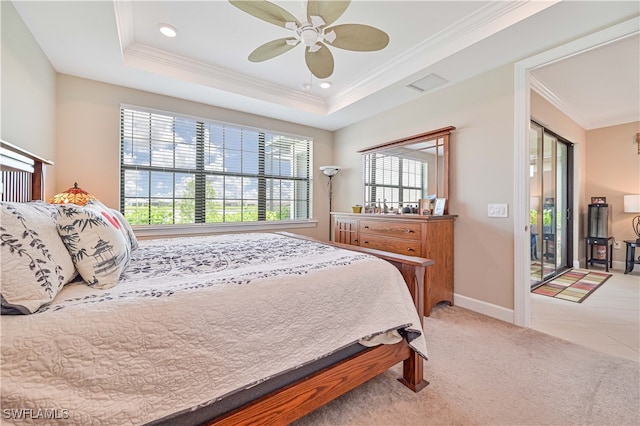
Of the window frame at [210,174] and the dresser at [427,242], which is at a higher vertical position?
the window frame at [210,174]

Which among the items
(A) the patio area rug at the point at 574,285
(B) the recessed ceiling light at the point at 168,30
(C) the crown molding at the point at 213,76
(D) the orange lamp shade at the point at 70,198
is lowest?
(A) the patio area rug at the point at 574,285

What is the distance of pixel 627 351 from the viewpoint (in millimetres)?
2029

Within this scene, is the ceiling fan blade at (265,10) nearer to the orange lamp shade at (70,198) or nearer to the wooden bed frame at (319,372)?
the wooden bed frame at (319,372)

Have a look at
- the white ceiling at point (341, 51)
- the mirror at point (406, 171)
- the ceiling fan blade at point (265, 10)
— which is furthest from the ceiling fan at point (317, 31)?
the mirror at point (406, 171)

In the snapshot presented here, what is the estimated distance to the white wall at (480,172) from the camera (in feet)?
8.58

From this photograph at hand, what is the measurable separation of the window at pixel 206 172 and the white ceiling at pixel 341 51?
41 cm

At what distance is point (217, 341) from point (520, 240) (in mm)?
2793

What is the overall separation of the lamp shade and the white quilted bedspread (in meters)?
5.52

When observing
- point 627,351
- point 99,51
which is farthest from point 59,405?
point 627,351

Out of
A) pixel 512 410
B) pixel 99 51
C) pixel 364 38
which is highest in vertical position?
pixel 99 51

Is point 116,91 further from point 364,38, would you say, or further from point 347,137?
point 347,137

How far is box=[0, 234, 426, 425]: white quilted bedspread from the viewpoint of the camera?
0.73m

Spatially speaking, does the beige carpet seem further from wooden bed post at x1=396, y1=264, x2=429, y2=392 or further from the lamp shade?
the lamp shade

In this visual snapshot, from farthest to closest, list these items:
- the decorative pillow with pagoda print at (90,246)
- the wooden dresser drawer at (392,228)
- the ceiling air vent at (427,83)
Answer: the ceiling air vent at (427,83)
the wooden dresser drawer at (392,228)
the decorative pillow with pagoda print at (90,246)
